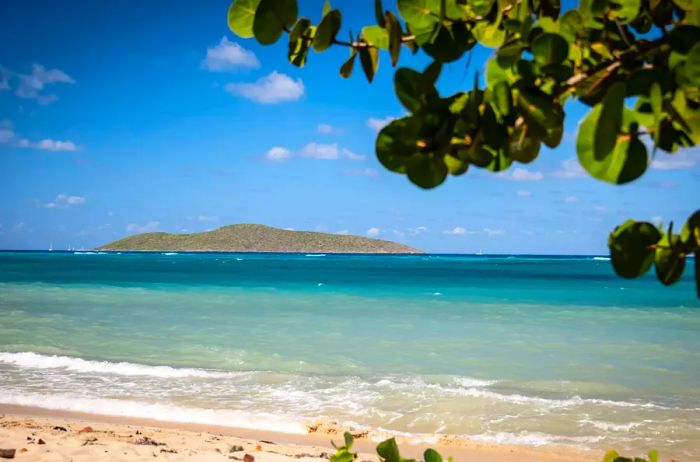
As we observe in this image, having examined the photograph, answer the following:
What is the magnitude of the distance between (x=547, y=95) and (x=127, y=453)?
5.72 metres

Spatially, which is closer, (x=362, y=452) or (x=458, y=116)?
(x=458, y=116)

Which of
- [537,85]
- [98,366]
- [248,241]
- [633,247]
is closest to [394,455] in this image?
[633,247]

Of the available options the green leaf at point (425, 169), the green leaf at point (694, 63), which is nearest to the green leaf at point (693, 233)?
the green leaf at point (694, 63)

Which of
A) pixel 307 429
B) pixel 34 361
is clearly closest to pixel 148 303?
pixel 34 361

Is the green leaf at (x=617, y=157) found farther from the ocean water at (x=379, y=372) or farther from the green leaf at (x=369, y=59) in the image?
the ocean water at (x=379, y=372)

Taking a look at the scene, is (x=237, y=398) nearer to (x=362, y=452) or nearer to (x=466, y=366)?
(x=362, y=452)

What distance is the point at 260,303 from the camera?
22672mm

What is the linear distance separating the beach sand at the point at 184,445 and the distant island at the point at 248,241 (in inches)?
5588

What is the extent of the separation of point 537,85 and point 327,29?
23 centimetres

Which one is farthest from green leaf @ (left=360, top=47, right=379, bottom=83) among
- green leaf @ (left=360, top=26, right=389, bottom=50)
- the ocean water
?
the ocean water

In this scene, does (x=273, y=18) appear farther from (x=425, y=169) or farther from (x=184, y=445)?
(x=184, y=445)

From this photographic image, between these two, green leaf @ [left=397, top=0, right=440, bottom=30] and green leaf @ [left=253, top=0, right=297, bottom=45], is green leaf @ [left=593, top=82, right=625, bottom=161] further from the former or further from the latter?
green leaf @ [left=253, top=0, right=297, bottom=45]

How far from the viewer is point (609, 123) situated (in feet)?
1.47

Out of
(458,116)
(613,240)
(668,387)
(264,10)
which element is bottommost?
(668,387)
